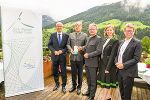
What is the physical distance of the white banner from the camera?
228 centimetres

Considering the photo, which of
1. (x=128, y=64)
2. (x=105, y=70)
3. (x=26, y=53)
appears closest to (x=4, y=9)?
(x=26, y=53)

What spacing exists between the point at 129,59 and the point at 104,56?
1.47 feet

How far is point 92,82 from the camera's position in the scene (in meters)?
2.25

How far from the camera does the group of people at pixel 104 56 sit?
1606 mm

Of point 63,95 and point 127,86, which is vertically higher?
point 127,86

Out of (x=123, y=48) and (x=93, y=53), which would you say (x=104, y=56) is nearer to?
(x=93, y=53)

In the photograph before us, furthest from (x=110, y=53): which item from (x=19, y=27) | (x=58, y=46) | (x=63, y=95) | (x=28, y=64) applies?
(x=19, y=27)

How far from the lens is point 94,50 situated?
216 cm

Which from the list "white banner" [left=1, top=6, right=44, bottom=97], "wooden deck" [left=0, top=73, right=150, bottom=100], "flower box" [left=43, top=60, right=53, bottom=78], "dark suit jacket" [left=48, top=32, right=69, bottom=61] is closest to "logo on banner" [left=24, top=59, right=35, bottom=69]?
"white banner" [left=1, top=6, right=44, bottom=97]

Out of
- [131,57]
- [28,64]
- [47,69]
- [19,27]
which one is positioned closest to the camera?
[131,57]

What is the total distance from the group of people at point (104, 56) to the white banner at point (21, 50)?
0.42 metres

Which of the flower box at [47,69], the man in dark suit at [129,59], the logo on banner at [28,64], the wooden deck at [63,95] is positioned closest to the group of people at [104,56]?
the man in dark suit at [129,59]

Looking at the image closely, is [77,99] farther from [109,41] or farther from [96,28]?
[96,28]

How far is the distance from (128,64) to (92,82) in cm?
92
